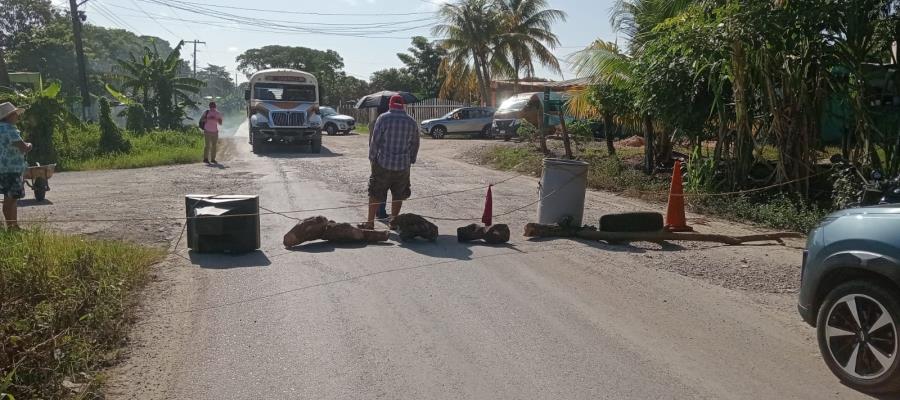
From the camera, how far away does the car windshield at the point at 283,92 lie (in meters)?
25.5

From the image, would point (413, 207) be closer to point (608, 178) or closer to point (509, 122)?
point (608, 178)

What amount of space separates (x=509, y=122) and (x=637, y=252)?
21.3 meters

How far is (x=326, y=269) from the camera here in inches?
304

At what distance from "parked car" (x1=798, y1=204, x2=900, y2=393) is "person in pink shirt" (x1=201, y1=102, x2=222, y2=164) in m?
17.8

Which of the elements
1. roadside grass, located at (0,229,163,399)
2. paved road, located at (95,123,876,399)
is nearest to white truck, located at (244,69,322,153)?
paved road, located at (95,123,876,399)

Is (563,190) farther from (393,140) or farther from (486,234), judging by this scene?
(393,140)

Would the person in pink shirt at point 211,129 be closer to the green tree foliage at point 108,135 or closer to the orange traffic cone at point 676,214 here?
the green tree foliage at point 108,135

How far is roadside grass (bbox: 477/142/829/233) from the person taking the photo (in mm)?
10977

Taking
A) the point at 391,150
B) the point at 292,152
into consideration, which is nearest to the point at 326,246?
the point at 391,150

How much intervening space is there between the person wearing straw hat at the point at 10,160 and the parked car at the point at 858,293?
8.43 metres

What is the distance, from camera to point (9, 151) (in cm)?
877

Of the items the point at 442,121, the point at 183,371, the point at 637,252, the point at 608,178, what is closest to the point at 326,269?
the point at 183,371

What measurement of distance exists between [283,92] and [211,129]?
5.73m

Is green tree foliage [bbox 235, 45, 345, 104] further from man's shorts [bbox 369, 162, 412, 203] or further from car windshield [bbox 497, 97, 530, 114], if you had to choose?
man's shorts [bbox 369, 162, 412, 203]
